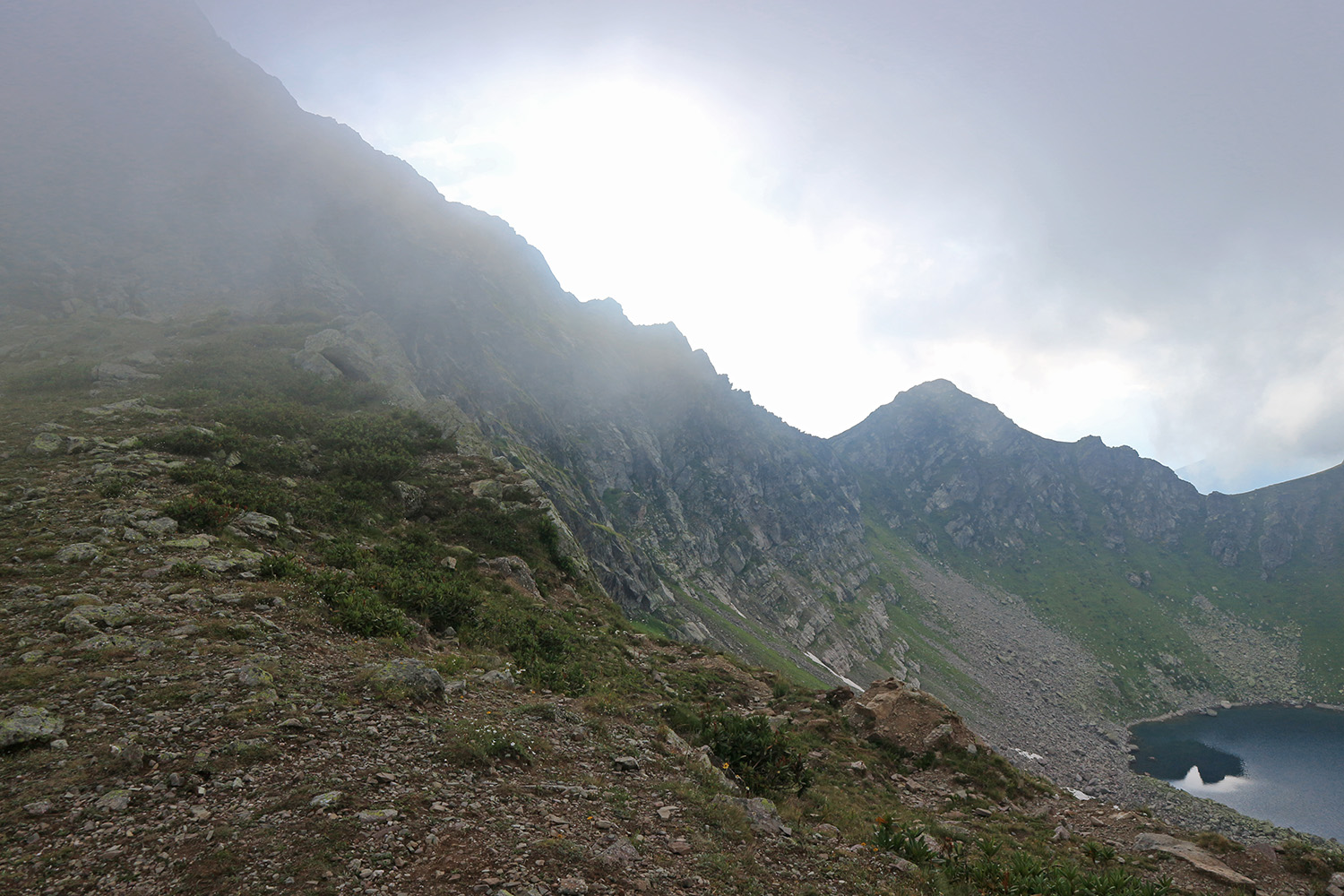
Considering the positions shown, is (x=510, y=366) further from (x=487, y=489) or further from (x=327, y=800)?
(x=327, y=800)

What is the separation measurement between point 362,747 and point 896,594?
614 ft

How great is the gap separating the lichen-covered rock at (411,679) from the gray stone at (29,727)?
497 centimetres

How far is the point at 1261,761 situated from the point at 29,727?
17092cm

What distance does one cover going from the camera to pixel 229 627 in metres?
12.5

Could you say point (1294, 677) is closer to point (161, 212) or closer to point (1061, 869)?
point (1061, 869)

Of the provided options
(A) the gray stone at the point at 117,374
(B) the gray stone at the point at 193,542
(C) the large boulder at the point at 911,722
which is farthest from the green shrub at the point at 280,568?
(A) the gray stone at the point at 117,374

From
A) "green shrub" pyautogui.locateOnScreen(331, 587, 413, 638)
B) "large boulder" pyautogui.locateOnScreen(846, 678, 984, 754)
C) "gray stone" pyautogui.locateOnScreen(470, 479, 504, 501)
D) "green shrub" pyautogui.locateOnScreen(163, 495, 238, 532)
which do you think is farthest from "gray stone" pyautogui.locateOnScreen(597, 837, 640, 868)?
"gray stone" pyautogui.locateOnScreen(470, 479, 504, 501)

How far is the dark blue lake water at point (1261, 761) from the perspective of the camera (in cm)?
7800

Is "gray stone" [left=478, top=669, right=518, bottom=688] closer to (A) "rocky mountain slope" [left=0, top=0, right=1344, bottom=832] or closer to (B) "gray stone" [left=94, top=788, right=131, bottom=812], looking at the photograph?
(B) "gray stone" [left=94, top=788, right=131, bottom=812]

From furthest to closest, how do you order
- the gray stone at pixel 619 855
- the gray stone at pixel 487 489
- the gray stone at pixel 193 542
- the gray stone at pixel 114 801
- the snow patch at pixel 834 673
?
the snow patch at pixel 834 673 < the gray stone at pixel 487 489 < the gray stone at pixel 193 542 < the gray stone at pixel 619 855 < the gray stone at pixel 114 801

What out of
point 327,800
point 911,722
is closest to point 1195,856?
point 911,722

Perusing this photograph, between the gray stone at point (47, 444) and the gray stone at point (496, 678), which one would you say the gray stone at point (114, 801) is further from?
the gray stone at point (47, 444)

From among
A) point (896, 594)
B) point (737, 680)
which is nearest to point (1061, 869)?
point (737, 680)

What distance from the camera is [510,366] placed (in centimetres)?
12269
